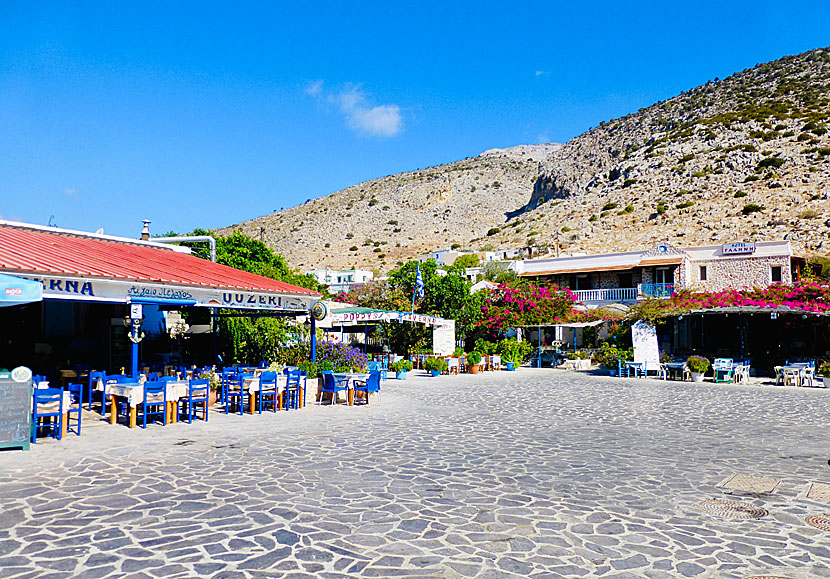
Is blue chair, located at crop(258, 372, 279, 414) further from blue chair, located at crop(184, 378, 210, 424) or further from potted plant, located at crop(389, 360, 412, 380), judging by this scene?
potted plant, located at crop(389, 360, 412, 380)

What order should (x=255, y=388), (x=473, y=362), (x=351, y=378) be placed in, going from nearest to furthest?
(x=255, y=388) → (x=351, y=378) → (x=473, y=362)

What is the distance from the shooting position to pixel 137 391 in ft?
31.3

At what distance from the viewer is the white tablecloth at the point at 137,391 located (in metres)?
9.54

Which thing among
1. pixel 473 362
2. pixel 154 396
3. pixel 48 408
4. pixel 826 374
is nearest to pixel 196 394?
pixel 154 396

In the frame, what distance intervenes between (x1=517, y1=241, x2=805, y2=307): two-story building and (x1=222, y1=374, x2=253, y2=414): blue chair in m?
27.6

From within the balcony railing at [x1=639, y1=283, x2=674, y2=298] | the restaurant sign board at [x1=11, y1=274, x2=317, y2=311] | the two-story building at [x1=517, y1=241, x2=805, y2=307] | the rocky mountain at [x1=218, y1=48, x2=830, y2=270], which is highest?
the rocky mountain at [x1=218, y1=48, x2=830, y2=270]

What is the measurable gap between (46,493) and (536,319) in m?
25.1

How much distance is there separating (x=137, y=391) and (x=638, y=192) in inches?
2360

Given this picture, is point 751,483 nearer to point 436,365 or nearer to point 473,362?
point 436,365

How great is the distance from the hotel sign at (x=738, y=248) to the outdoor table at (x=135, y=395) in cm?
3205

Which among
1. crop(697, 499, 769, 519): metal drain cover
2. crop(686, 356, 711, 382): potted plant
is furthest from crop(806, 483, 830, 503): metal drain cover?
crop(686, 356, 711, 382): potted plant

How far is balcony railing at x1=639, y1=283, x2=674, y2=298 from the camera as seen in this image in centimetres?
3441

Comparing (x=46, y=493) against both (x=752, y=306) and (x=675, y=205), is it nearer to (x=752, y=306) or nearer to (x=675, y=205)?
(x=752, y=306)

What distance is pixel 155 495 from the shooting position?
5902 mm
